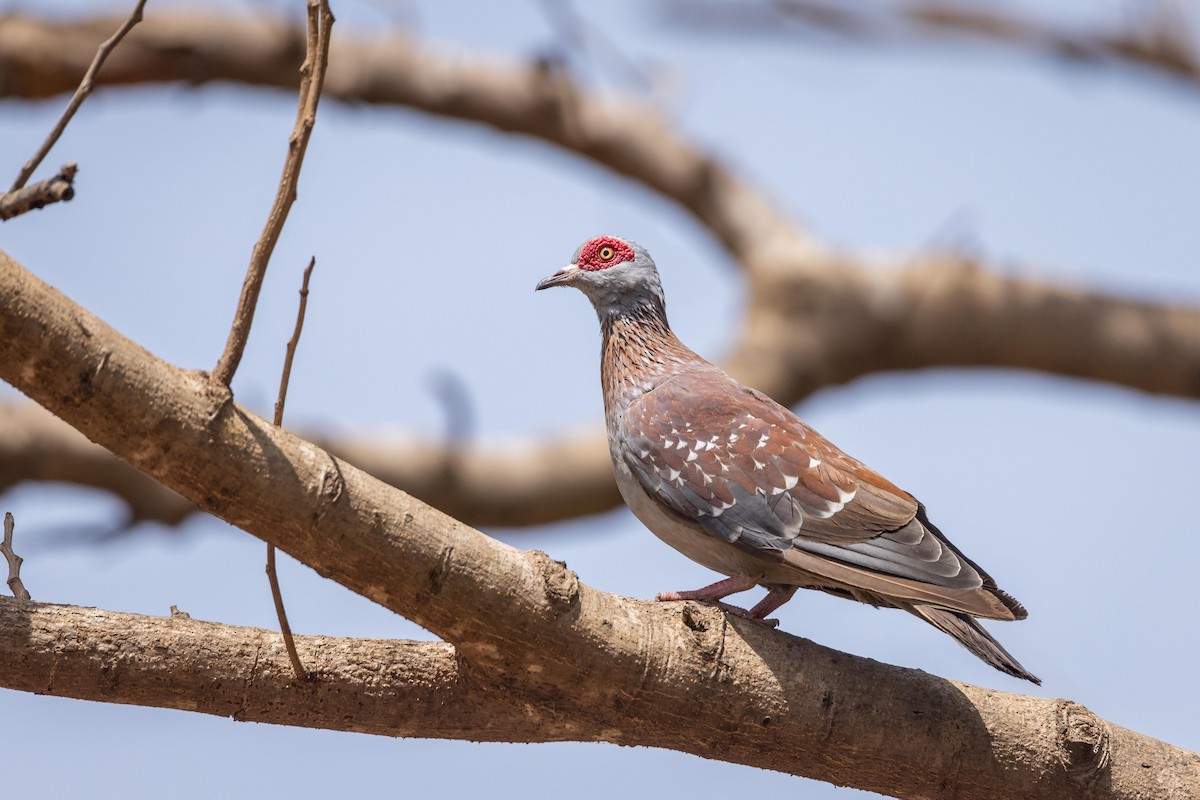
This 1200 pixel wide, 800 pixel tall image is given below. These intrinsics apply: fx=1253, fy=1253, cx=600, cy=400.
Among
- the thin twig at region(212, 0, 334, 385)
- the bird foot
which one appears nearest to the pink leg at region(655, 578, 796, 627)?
the bird foot

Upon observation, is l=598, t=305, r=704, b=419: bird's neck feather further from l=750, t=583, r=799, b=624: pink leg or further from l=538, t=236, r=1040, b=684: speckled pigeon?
l=750, t=583, r=799, b=624: pink leg

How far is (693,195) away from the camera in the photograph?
10.2 m

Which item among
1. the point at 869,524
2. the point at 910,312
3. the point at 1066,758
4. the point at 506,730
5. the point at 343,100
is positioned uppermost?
the point at 343,100

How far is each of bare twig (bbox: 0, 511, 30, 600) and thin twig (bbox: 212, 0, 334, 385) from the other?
3.18ft

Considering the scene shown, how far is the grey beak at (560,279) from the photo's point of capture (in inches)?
211

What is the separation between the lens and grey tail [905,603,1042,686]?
12.3 ft

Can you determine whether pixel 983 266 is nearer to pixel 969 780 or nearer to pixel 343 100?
pixel 343 100

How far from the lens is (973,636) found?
3828mm

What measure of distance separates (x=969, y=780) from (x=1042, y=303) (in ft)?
19.5

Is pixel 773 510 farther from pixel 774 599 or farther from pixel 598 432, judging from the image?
pixel 598 432

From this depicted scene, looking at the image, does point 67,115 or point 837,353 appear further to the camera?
point 837,353

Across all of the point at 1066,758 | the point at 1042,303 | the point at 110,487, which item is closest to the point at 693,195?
the point at 1042,303

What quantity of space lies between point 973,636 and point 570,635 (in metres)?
1.29

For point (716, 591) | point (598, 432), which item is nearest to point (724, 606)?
point (716, 591)
